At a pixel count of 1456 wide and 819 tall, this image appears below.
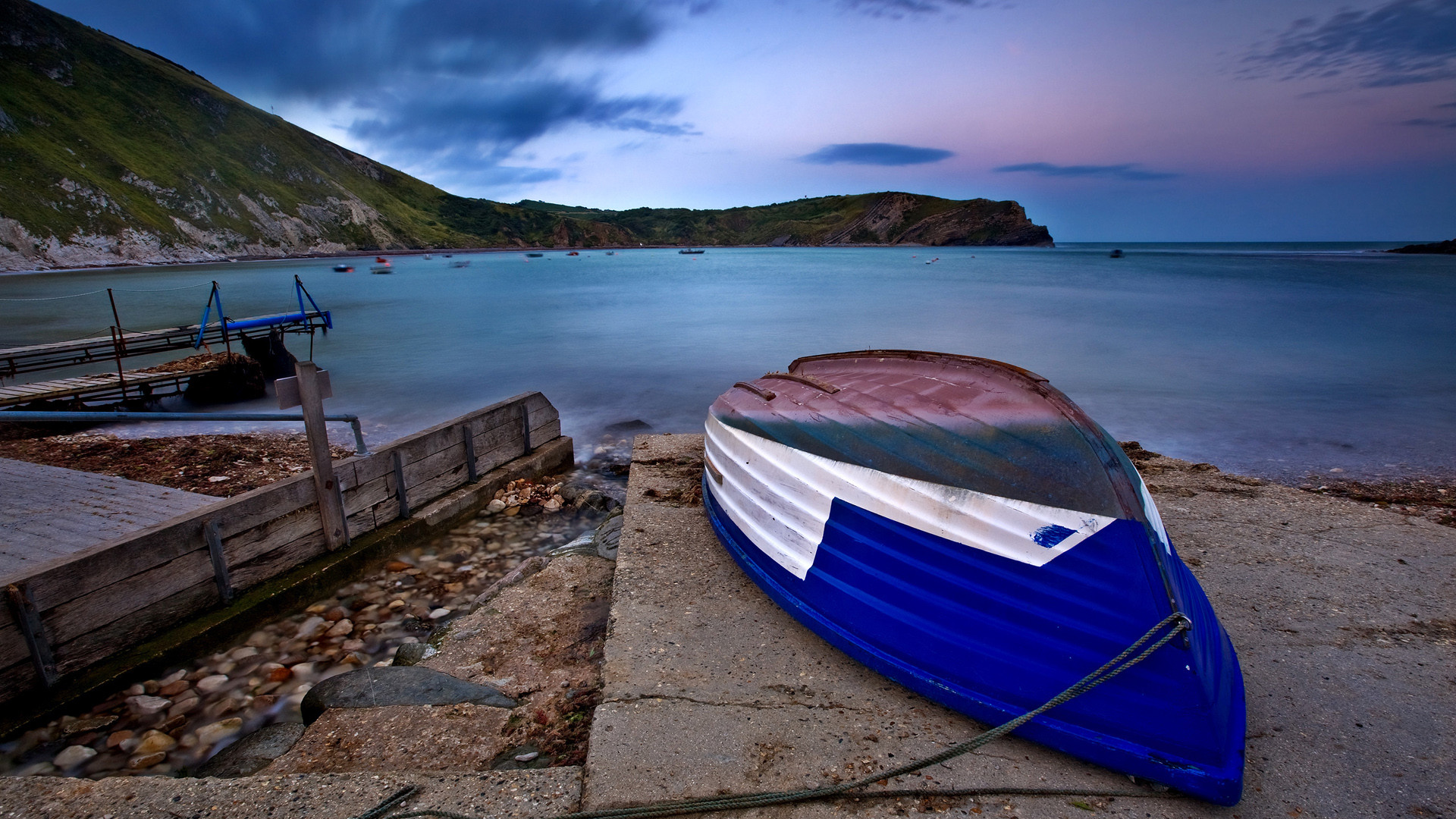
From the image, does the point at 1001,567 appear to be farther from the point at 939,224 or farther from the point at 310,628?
the point at 939,224

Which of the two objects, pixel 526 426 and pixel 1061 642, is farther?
pixel 526 426

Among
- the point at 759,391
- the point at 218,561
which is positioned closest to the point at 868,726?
the point at 759,391

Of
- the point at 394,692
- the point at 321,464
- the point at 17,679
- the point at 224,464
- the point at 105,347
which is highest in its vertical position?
the point at 105,347

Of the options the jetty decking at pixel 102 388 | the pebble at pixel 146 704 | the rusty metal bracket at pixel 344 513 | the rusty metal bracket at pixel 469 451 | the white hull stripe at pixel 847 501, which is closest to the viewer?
the white hull stripe at pixel 847 501

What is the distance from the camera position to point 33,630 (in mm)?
3486

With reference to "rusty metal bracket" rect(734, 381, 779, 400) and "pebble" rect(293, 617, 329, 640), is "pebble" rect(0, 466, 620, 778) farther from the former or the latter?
"rusty metal bracket" rect(734, 381, 779, 400)

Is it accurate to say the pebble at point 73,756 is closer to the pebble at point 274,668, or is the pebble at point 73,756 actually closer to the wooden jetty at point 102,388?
the pebble at point 274,668

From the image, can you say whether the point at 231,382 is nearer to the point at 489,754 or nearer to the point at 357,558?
the point at 357,558

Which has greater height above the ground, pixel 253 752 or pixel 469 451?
pixel 469 451

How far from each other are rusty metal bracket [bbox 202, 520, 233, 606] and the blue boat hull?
13.6ft

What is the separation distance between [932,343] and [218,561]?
848 inches

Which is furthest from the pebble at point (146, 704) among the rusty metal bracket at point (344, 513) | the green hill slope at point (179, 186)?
the green hill slope at point (179, 186)

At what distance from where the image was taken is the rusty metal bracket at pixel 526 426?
7.63 m

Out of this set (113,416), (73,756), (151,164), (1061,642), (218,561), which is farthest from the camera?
(151,164)
